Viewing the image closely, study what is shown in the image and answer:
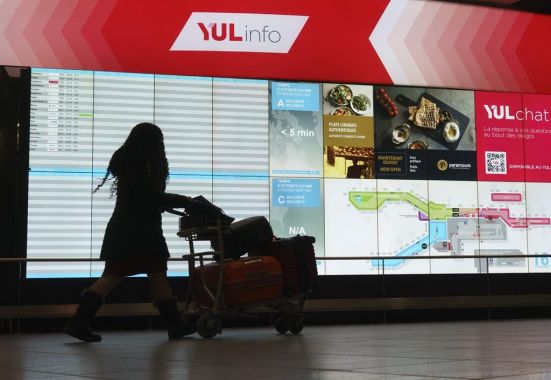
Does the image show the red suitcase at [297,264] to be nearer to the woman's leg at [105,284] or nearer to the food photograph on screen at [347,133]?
the woman's leg at [105,284]

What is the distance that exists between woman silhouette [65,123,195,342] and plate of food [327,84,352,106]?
11.6 feet

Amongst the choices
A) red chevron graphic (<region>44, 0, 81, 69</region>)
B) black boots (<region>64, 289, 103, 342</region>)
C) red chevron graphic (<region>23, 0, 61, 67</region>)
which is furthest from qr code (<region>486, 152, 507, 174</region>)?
black boots (<region>64, 289, 103, 342</region>)

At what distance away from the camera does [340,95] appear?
909 centimetres

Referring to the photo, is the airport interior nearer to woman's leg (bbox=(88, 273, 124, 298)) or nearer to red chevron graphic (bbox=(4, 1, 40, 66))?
red chevron graphic (bbox=(4, 1, 40, 66))

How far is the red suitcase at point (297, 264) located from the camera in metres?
6.32

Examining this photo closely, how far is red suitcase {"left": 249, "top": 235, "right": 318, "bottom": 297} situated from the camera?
20.7 feet

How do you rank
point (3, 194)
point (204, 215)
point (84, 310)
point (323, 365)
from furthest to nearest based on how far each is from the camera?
1. point (3, 194)
2. point (204, 215)
3. point (84, 310)
4. point (323, 365)

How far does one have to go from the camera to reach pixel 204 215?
19.6 ft

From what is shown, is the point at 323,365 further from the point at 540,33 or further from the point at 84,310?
the point at 540,33

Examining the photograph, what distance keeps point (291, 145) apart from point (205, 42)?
4.65 feet

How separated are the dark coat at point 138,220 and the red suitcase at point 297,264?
1.00m

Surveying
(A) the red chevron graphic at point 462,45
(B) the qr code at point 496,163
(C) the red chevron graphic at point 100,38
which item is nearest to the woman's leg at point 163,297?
(C) the red chevron graphic at point 100,38

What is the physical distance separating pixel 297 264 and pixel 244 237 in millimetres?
461

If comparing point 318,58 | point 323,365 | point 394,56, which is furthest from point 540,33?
point 323,365
